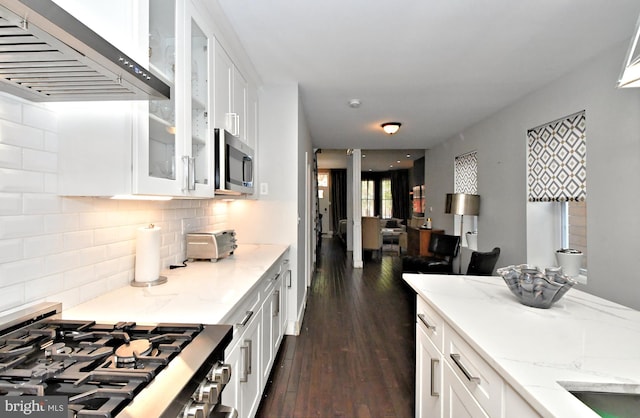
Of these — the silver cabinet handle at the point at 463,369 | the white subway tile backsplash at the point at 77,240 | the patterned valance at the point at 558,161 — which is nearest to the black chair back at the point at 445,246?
the patterned valance at the point at 558,161

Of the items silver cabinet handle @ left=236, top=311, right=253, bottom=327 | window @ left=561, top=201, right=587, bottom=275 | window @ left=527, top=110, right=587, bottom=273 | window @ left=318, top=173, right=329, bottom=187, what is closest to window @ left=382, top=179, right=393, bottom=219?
window @ left=318, top=173, right=329, bottom=187

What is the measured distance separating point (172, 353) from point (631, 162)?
10.1ft

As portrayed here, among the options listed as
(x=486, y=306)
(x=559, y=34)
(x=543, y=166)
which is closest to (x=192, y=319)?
(x=486, y=306)

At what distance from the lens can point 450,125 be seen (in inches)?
187

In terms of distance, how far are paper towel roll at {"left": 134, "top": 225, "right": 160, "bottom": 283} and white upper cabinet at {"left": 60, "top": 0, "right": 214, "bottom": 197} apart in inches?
12.0

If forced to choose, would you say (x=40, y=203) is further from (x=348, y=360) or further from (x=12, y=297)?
(x=348, y=360)

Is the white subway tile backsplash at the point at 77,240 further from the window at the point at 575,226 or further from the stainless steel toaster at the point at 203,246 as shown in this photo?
the window at the point at 575,226

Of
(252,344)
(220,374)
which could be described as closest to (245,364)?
(252,344)

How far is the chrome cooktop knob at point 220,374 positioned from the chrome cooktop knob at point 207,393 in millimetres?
31

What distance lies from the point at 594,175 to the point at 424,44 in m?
1.77

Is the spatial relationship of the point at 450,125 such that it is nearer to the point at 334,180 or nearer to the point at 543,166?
the point at 543,166

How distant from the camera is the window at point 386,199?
1214 cm

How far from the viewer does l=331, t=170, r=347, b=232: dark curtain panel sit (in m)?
12.3

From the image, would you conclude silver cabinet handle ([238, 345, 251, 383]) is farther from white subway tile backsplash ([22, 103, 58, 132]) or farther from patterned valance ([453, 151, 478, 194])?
patterned valance ([453, 151, 478, 194])
